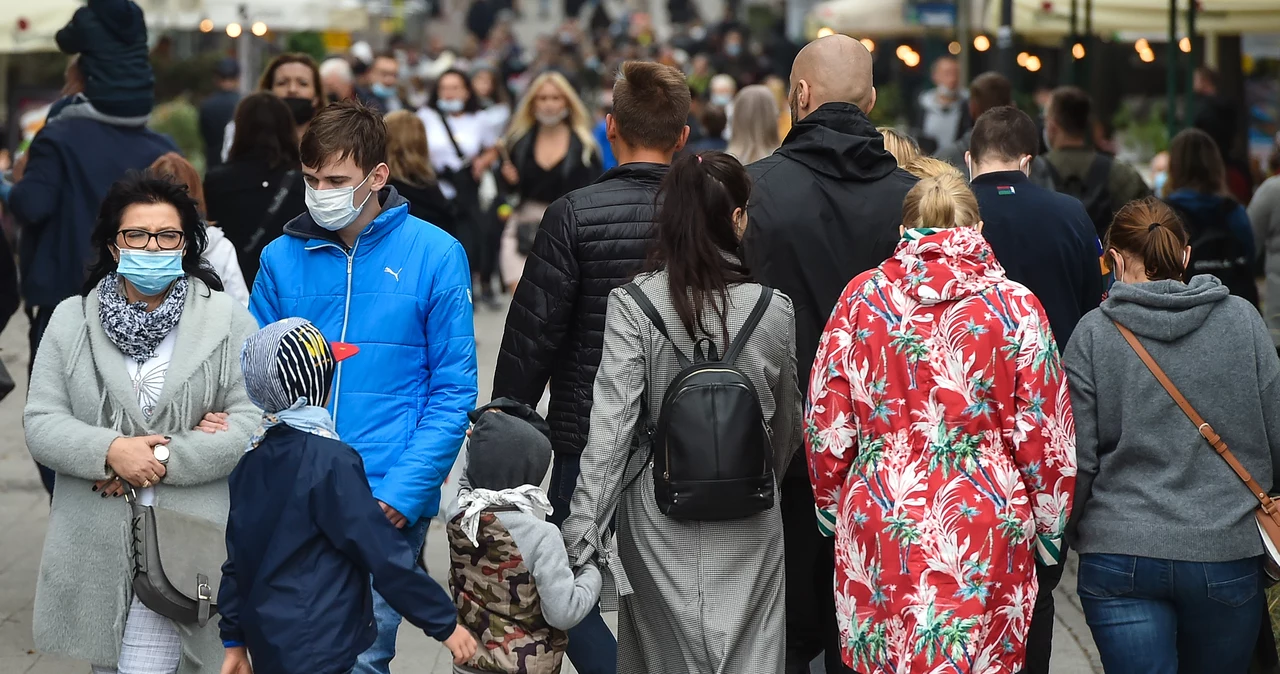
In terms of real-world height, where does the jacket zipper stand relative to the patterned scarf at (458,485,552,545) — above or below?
above

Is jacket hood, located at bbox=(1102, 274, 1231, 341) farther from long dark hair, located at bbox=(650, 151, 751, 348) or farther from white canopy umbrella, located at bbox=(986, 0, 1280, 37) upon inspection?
white canopy umbrella, located at bbox=(986, 0, 1280, 37)

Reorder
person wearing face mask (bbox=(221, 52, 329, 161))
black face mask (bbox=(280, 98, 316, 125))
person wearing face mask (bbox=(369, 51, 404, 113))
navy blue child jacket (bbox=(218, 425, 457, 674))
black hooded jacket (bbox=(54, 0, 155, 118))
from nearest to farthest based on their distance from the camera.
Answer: navy blue child jacket (bbox=(218, 425, 457, 674)) < black hooded jacket (bbox=(54, 0, 155, 118)) < black face mask (bbox=(280, 98, 316, 125)) < person wearing face mask (bbox=(221, 52, 329, 161)) < person wearing face mask (bbox=(369, 51, 404, 113))

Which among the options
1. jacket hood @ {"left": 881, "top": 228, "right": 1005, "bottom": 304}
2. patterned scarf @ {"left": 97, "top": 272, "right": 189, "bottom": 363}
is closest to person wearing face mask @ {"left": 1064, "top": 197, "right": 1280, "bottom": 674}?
jacket hood @ {"left": 881, "top": 228, "right": 1005, "bottom": 304}

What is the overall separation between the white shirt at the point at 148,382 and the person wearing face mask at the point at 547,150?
21.1ft

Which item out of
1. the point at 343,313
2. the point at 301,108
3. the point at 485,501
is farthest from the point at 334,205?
the point at 301,108

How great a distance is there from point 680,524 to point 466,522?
1.99ft

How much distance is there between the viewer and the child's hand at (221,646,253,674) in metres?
3.97

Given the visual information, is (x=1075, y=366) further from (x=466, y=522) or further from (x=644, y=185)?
(x=466, y=522)

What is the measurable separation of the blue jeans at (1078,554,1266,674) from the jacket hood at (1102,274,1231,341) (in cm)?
59

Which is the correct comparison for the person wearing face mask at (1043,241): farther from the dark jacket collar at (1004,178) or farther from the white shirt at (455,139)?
the white shirt at (455,139)

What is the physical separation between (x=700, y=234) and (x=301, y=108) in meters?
4.21

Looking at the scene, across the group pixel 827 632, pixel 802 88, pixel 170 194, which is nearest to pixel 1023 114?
pixel 802 88

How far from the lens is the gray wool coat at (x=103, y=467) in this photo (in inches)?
184

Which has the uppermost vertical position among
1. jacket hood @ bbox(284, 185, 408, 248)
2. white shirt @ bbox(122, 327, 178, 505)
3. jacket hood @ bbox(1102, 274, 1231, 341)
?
jacket hood @ bbox(284, 185, 408, 248)
